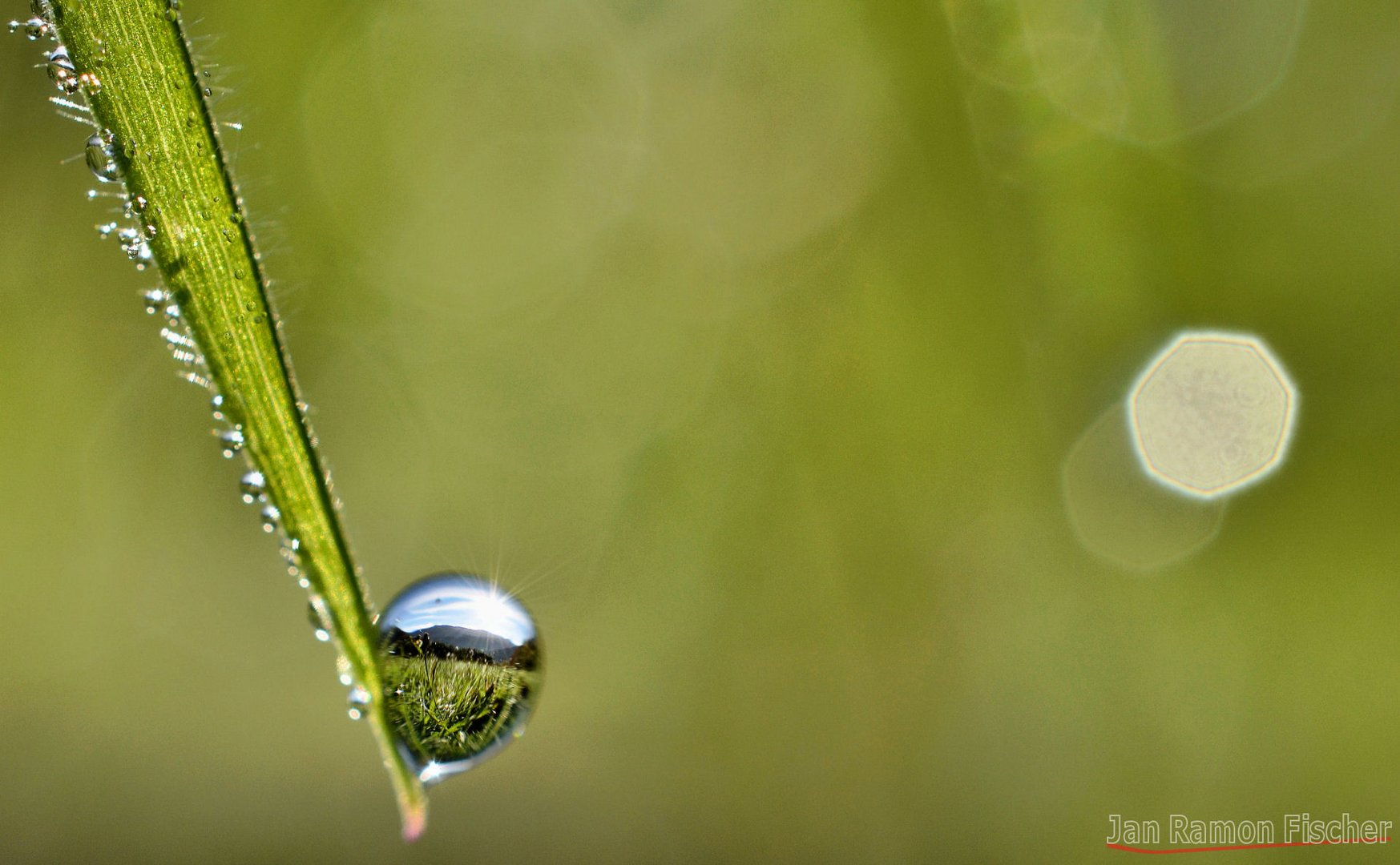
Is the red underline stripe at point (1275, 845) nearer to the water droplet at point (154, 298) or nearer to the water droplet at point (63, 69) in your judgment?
the water droplet at point (154, 298)

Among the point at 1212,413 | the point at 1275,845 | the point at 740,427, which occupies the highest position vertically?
the point at 1212,413

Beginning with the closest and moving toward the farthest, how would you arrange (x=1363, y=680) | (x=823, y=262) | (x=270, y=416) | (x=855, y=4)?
(x=270, y=416) → (x=1363, y=680) → (x=855, y=4) → (x=823, y=262)

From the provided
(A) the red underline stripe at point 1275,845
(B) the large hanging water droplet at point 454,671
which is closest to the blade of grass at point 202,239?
(B) the large hanging water droplet at point 454,671

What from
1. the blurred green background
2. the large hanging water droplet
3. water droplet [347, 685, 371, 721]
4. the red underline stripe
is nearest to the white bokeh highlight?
the blurred green background

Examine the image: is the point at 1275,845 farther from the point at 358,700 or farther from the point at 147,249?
the point at 147,249

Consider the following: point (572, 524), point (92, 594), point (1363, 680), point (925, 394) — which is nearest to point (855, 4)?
point (925, 394)

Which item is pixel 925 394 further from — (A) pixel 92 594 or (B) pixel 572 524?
(A) pixel 92 594

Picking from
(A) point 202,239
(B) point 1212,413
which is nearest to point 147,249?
(A) point 202,239
